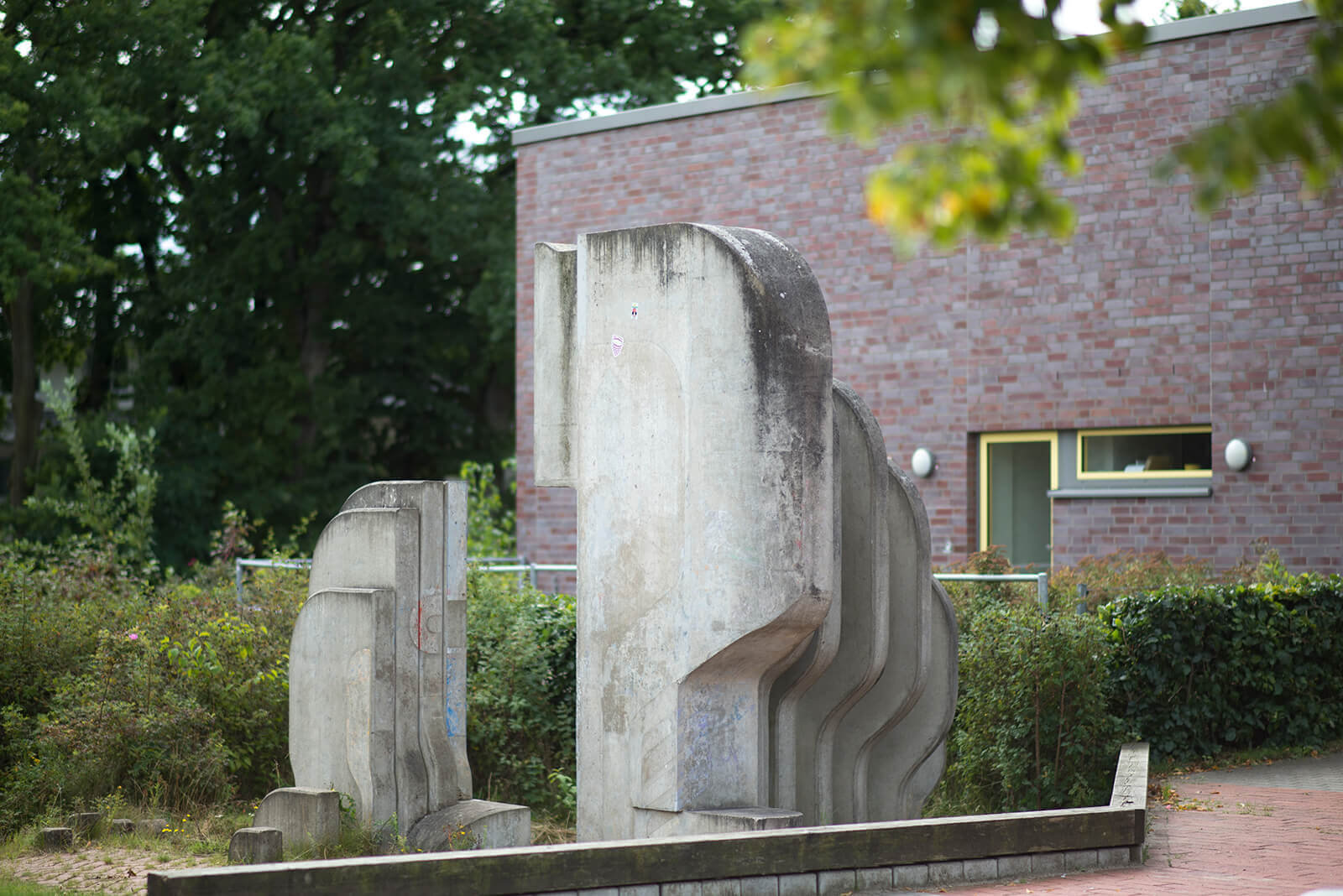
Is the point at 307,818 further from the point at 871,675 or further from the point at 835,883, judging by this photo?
the point at 871,675

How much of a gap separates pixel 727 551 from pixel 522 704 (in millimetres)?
3656

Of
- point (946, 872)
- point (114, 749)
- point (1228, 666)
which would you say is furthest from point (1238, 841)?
point (114, 749)

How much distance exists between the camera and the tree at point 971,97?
302 centimetres

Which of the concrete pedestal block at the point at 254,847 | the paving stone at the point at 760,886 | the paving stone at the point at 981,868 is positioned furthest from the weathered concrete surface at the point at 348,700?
the paving stone at the point at 981,868

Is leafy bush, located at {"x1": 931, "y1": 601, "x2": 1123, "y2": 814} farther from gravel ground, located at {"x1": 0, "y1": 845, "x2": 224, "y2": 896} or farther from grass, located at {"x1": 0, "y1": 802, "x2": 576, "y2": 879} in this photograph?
gravel ground, located at {"x1": 0, "y1": 845, "x2": 224, "y2": 896}

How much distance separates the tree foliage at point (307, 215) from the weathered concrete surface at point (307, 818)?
16.6 metres

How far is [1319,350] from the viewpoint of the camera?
48.3 ft

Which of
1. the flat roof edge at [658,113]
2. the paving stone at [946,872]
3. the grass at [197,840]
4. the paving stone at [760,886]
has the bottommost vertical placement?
the grass at [197,840]

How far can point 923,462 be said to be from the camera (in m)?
16.7

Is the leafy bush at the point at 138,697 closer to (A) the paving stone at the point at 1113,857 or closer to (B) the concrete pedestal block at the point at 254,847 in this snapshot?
(B) the concrete pedestal block at the point at 254,847

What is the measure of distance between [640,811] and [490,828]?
80 cm

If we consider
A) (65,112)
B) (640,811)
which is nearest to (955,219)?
(640,811)

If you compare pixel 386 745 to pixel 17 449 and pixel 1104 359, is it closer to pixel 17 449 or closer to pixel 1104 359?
pixel 1104 359

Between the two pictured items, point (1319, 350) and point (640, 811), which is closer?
point (640, 811)
